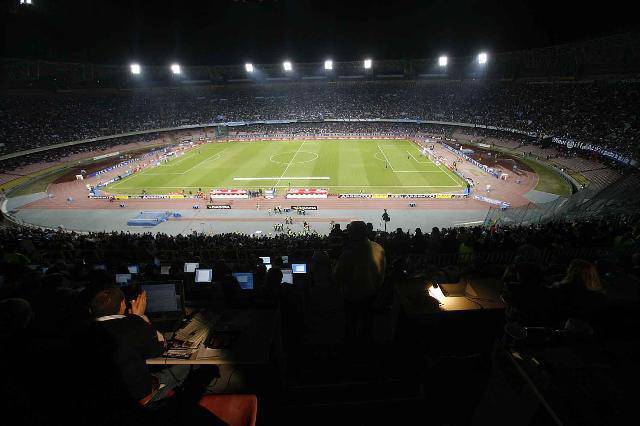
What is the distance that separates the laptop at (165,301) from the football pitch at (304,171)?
33.8 metres

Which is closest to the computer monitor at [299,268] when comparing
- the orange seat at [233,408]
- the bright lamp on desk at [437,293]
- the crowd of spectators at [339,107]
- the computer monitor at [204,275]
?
the computer monitor at [204,275]

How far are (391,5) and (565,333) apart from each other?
251 feet

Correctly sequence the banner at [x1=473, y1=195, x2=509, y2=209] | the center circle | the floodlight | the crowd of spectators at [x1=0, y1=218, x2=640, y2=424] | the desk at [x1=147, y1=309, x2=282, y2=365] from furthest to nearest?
the floodlight < the center circle < the banner at [x1=473, y1=195, x2=509, y2=209] < the desk at [x1=147, y1=309, x2=282, y2=365] < the crowd of spectators at [x1=0, y1=218, x2=640, y2=424]

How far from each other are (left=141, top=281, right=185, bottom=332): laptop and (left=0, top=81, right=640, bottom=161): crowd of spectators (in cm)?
4971

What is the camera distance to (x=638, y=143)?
124ft

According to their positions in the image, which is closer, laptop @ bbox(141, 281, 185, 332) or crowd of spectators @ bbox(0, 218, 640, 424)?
crowd of spectators @ bbox(0, 218, 640, 424)

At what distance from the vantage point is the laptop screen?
20.9ft

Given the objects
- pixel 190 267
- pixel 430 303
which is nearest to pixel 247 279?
pixel 190 267

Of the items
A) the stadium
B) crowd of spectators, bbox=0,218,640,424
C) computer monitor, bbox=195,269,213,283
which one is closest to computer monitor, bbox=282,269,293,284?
the stadium

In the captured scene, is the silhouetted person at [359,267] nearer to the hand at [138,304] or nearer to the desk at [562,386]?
the desk at [562,386]

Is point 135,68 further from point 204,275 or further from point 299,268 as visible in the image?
point 299,268

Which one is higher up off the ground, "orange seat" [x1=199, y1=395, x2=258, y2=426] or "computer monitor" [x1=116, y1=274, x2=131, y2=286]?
"orange seat" [x1=199, y1=395, x2=258, y2=426]

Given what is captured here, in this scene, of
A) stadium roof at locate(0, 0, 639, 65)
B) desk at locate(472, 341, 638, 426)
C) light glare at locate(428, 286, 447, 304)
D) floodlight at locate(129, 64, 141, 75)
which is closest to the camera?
desk at locate(472, 341, 638, 426)

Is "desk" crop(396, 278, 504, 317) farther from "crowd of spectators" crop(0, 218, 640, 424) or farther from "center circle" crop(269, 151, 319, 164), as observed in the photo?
"center circle" crop(269, 151, 319, 164)
